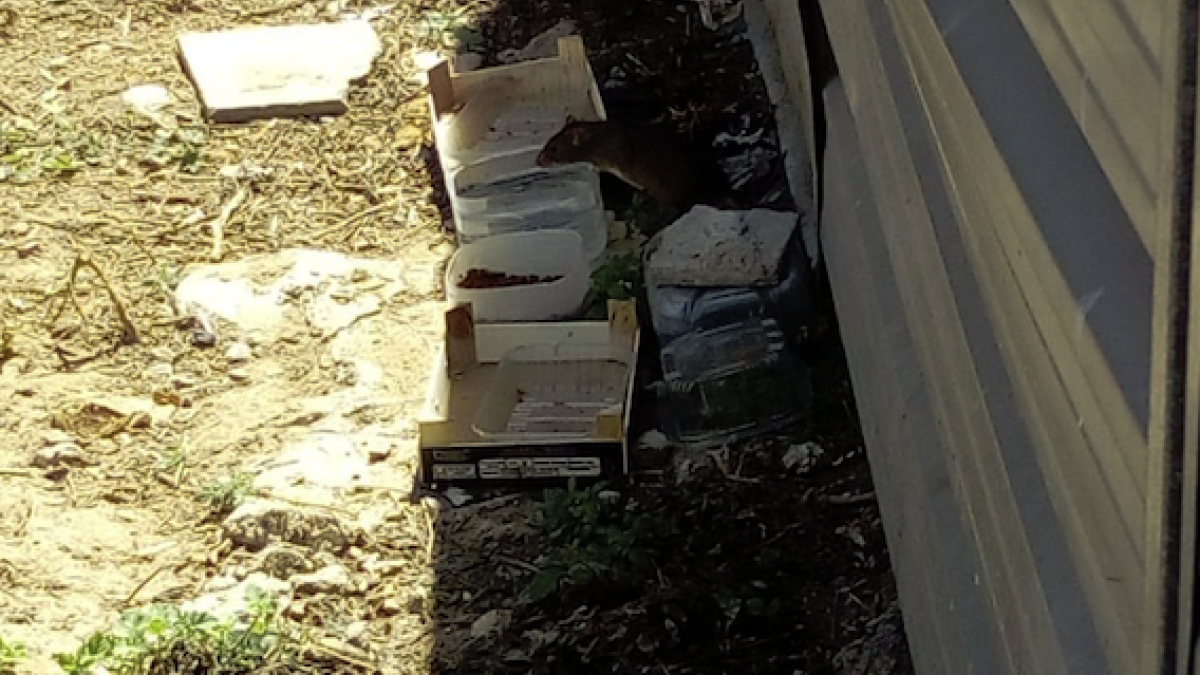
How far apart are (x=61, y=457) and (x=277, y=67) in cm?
200

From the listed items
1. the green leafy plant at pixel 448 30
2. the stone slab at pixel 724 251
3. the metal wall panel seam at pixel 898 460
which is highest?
the metal wall panel seam at pixel 898 460

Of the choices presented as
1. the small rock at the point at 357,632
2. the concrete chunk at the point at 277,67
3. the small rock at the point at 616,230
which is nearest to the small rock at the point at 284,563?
the small rock at the point at 357,632

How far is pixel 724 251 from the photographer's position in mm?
3988

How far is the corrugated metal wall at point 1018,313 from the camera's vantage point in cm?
121

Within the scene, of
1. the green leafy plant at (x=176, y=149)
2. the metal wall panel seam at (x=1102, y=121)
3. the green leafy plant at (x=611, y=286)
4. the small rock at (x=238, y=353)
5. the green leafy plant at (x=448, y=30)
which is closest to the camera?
the metal wall panel seam at (x=1102, y=121)

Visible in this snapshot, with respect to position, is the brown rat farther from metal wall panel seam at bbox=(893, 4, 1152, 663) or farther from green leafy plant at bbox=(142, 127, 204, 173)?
metal wall panel seam at bbox=(893, 4, 1152, 663)

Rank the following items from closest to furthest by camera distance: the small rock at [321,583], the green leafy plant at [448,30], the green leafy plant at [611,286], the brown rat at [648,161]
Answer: the small rock at [321,583]
the green leafy plant at [611,286]
the brown rat at [648,161]
the green leafy plant at [448,30]

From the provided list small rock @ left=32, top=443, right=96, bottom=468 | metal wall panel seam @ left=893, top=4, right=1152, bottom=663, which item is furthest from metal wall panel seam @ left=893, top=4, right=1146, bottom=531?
small rock @ left=32, top=443, right=96, bottom=468

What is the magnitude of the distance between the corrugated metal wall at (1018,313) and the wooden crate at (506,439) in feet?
2.70

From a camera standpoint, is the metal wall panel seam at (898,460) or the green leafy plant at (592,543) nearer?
the metal wall panel seam at (898,460)

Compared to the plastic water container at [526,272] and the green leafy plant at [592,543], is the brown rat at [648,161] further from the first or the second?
the green leafy plant at [592,543]

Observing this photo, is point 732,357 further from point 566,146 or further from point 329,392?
point 566,146

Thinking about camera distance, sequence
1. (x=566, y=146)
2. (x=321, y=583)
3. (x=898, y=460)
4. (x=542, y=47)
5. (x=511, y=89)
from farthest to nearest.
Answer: (x=542, y=47) < (x=511, y=89) < (x=566, y=146) < (x=321, y=583) < (x=898, y=460)

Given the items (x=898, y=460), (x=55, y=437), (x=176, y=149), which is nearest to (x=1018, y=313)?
(x=898, y=460)
